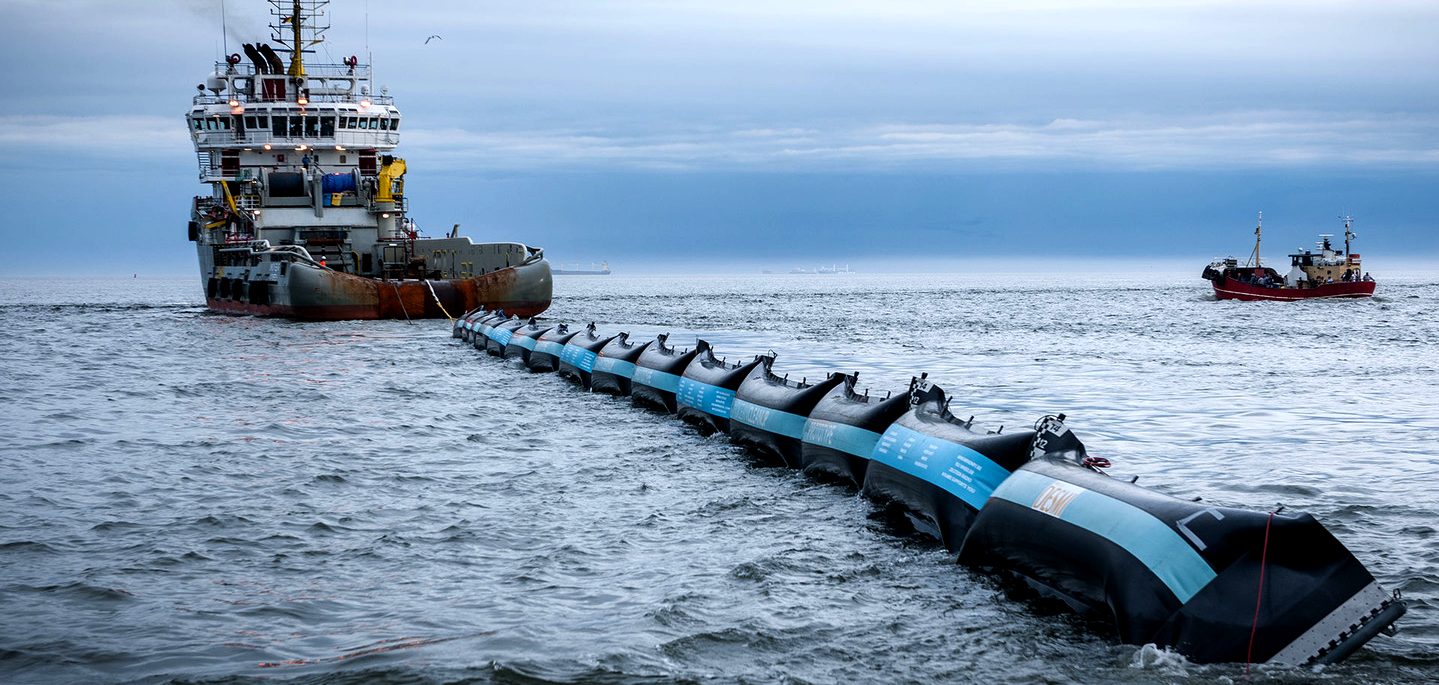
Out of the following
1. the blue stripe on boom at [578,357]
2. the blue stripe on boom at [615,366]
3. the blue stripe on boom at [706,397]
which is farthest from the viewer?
the blue stripe on boom at [578,357]

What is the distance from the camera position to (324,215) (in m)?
53.0

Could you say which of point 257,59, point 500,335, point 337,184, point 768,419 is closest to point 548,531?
point 768,419

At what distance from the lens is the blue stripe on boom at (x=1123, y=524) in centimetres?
793

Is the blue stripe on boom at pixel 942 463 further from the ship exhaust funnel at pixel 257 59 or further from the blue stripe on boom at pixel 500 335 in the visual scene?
the ship exhaust funnel at pixel 257 59

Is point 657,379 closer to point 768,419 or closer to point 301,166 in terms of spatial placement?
point 768,419

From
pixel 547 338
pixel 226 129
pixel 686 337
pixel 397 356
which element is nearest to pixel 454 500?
pixel 547 338

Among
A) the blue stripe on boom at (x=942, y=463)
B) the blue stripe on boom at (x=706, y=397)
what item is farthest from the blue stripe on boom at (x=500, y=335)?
the blue stripe on boom at (x=942, y=463)

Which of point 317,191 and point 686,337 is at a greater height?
point 317,191

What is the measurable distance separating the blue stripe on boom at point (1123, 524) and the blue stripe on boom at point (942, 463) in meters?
0.73

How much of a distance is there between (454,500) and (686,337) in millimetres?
33884

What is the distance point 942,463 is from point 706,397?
853 centimetres

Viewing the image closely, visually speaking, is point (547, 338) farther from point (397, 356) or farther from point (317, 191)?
point (317, 191)

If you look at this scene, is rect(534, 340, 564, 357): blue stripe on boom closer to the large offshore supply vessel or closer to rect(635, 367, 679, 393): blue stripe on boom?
rect(635, 367, 679, 393): blue stripe on boom

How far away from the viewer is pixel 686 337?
157 ft
